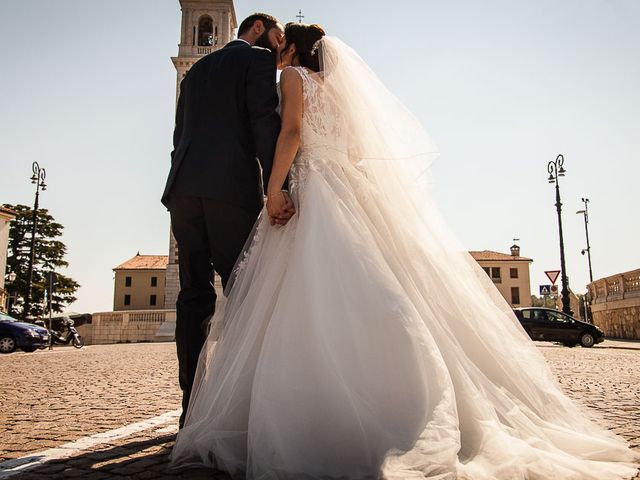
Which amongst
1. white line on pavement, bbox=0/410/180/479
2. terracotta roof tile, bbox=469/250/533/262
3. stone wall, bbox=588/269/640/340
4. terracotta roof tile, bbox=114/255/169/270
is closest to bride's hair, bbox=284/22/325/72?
white line on pavement, bbox=0/410/180/479

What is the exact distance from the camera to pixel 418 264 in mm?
2961

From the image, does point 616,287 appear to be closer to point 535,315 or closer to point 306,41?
point 535,315

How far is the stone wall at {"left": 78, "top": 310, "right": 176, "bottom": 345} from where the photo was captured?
30875 millimetres

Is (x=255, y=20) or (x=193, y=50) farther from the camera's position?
(x=193, y=50)

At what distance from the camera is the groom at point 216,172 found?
316cm

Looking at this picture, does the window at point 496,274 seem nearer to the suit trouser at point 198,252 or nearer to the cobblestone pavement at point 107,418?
the cobblestone pavement at point 107,418

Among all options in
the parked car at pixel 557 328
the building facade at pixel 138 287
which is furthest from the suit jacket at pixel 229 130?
the building facade at pixel 138 287

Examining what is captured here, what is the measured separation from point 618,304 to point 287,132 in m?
26.1

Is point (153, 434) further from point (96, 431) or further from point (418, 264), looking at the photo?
point (418, 264)

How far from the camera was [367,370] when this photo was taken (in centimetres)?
238

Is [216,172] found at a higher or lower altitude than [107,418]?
higher

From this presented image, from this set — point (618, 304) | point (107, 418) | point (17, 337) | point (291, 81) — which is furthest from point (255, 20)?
point (618, 304)

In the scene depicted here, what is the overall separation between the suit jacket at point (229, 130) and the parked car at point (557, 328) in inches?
744

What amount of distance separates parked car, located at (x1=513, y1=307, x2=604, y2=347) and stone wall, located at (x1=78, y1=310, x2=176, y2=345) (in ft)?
62.6
